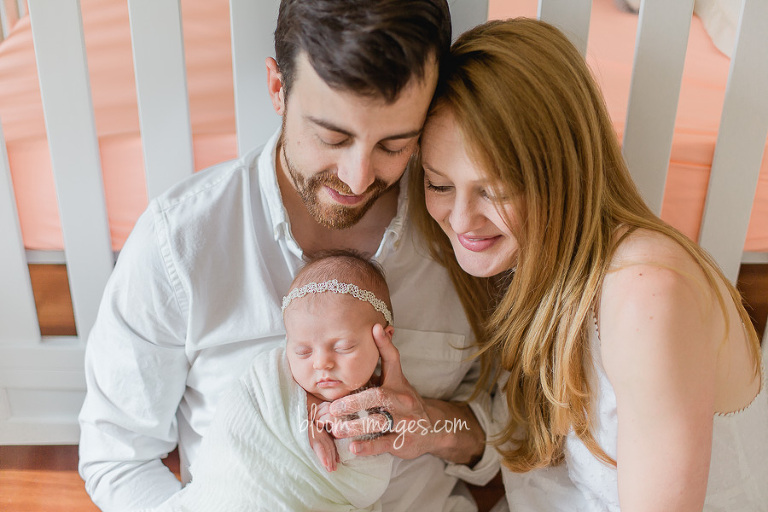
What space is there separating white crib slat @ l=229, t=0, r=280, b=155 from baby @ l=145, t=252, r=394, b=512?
0.29m

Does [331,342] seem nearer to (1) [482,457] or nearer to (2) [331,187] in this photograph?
(2) [331,187]

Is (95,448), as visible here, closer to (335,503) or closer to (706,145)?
(335,503)

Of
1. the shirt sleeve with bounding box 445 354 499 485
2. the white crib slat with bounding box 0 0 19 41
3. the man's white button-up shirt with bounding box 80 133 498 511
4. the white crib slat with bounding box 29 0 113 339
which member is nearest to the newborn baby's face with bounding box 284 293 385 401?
the man's white button-up shirt with bounding box 80 133 498 511

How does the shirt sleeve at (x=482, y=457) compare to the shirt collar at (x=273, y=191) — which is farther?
the shirt sleeve at (x=482, y=457)

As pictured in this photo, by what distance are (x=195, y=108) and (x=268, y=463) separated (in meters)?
0.75

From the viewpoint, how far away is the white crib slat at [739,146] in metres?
1.17

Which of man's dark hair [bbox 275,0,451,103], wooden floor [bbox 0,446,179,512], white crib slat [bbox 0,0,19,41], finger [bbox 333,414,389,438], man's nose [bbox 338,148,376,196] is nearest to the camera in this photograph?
man's dark hair [bbox 275,0,451,103]

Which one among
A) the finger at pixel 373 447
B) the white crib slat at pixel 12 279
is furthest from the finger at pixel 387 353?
A: the white crib slat at pixel 12 279

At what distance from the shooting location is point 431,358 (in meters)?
1.35

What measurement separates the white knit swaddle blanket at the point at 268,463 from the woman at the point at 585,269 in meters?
0.37

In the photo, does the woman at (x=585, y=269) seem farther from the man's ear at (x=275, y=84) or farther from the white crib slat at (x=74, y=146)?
the white crib slat at (x=74, y=146)

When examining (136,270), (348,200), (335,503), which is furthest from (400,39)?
(335,503)

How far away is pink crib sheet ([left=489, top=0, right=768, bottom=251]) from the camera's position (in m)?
1.29

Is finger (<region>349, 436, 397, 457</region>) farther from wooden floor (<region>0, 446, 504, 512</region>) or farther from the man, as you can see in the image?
wooden floor (<region>0, 446, 504, 512</region>)
